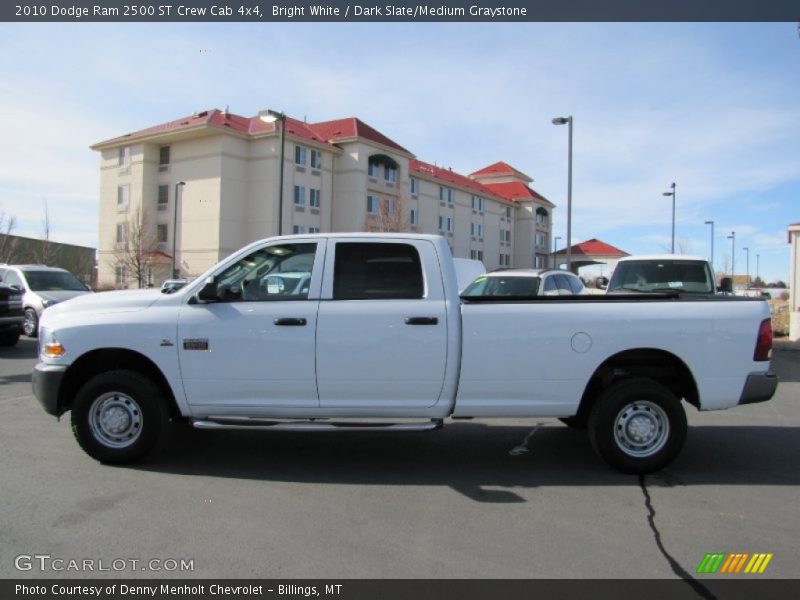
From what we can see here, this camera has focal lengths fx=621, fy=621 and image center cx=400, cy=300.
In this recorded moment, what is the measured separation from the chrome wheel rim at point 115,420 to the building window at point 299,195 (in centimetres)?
4365

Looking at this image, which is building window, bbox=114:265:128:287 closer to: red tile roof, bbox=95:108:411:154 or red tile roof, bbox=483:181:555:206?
red tile roof, bbox=95:108:411:154

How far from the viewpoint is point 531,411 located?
17.5 ft

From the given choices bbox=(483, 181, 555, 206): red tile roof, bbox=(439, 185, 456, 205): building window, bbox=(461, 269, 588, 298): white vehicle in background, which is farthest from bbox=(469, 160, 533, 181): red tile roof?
bbox=(461, 269, 588, 298): white vehicle in background

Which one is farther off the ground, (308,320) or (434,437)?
(308,320)

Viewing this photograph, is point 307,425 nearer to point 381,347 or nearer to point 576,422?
point 381,347

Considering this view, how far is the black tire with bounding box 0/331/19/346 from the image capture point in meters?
13.7

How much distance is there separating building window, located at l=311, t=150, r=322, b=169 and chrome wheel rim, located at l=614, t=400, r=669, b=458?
1805 inches

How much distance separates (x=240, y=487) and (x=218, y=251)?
143ft

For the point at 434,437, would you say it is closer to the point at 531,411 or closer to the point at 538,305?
the point at 531,411

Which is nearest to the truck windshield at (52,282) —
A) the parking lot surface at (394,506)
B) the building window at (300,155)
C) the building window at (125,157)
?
the parking lot surface at (394,506)

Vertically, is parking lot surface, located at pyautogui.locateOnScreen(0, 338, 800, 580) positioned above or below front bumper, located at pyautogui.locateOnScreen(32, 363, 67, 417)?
below


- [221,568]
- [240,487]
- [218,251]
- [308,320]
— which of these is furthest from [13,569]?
[218,251]

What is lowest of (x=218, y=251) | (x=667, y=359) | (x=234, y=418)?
(x=234, y=418)
